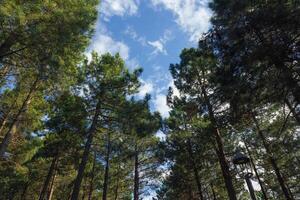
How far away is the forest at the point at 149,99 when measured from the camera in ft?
27.1

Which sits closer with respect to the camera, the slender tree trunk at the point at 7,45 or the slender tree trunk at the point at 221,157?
the slender tree trunk at the point at 7,45

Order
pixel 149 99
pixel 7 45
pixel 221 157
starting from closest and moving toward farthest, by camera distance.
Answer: pixel 7 45 < pixel 221 157 < pixel 149 99

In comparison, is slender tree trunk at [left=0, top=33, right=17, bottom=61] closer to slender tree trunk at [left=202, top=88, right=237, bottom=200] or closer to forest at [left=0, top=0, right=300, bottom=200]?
forest at [left=0, top=0, right=300, bottom=200]

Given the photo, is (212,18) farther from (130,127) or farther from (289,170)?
(289,170)

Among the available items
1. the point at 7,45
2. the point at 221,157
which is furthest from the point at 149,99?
the point at 7,45

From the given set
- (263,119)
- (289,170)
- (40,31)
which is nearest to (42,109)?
(40,31)

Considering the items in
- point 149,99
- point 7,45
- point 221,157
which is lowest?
point 221,157

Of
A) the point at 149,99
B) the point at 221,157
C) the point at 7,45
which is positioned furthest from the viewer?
the point at 149,99

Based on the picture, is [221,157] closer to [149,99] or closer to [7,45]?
[149,99]

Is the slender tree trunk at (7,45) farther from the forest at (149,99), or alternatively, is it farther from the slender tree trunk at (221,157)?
the slender tree trunk at (221,157)

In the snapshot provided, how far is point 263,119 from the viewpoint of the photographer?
1648cm

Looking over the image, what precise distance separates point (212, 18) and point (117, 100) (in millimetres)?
7507

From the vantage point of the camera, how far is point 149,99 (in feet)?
50.1

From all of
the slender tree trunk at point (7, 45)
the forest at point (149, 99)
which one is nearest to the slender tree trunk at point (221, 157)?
the forest at point (149, 99)
